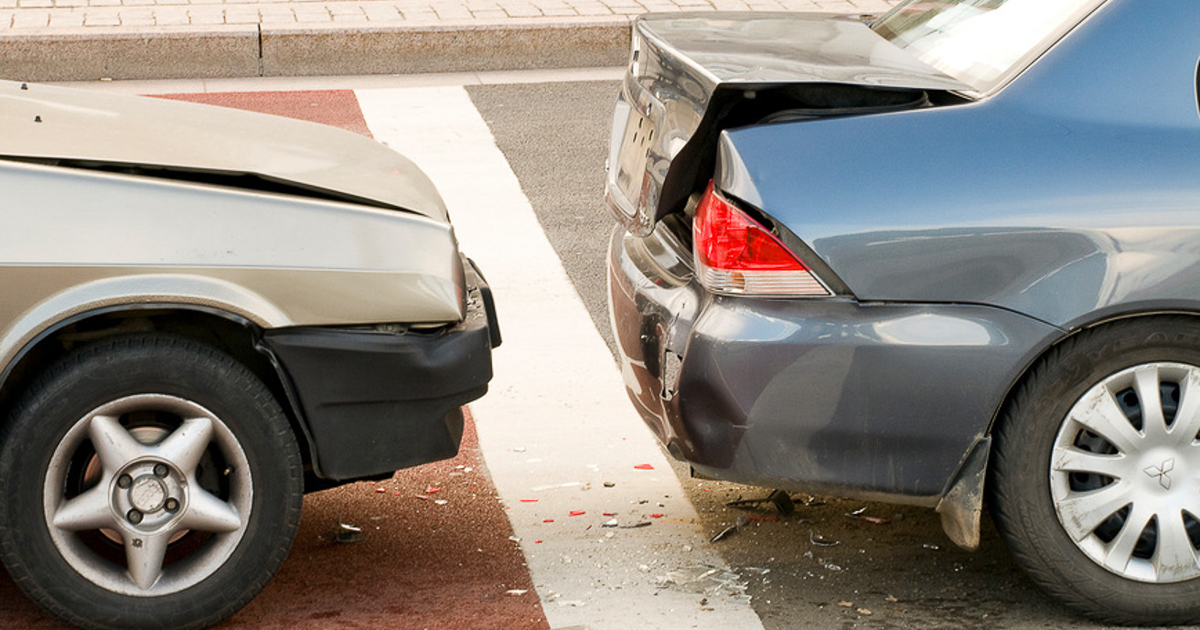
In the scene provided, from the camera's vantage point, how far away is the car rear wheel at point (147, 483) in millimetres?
3539

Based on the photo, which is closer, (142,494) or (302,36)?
(142,494)

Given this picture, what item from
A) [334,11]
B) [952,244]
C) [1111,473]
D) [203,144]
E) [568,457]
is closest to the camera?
[952,244]

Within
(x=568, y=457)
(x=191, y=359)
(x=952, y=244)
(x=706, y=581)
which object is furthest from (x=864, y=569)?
(x=191, y=359)

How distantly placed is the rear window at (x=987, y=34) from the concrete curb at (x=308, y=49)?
255 inches

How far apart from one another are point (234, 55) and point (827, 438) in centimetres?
763

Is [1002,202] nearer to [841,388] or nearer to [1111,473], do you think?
[841,388]

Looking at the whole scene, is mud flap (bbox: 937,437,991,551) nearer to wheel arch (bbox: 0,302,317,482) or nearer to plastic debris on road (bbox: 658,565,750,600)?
plastic debris on road (bbox: 658,565,750,600)

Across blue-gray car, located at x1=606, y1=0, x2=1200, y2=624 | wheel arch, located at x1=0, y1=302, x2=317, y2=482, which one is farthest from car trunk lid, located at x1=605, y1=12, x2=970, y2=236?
wheel arch, located at x1=0, y1=302, x2=317, y2=482

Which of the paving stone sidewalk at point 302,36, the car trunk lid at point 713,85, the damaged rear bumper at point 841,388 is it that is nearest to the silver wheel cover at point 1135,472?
the damaged rear bumper at point 841,388

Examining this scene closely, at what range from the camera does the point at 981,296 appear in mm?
3576

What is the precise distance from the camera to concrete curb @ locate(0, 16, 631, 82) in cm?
1022

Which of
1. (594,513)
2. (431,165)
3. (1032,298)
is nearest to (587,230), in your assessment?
(431,165)

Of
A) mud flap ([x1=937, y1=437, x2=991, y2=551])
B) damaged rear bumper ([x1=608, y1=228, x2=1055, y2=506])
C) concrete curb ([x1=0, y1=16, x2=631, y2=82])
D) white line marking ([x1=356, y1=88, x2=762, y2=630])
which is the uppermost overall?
damaged rear bumper ([x1=608, y1=228, x2=1055, y2=506])

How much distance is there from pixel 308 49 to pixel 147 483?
289 inches
